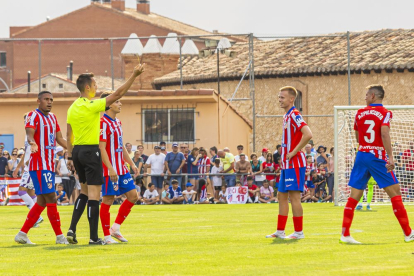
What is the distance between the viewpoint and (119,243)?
11.9 metres

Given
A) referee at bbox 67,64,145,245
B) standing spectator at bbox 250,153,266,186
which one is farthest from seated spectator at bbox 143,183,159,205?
referee at bbox 67,64,145,245

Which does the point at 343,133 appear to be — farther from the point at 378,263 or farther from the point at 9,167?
the point at 378,263

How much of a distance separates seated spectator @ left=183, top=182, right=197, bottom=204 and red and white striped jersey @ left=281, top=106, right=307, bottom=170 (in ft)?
48.2

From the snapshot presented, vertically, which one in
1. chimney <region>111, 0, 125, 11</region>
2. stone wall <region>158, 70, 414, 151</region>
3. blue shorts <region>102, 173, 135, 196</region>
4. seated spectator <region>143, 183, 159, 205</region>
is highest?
chimney <region>111, 0, 125, 11</region>

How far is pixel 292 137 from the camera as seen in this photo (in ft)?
39.3

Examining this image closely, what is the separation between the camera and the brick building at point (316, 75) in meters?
38.7

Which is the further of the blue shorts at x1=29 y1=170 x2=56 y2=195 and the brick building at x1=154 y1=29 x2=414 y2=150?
the brick building at x1=154 y1=29 x2=414 y2=150

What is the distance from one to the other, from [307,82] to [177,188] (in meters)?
17.7

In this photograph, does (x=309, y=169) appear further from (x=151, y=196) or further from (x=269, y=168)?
(x=151, y=196)

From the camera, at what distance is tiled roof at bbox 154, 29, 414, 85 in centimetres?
3962

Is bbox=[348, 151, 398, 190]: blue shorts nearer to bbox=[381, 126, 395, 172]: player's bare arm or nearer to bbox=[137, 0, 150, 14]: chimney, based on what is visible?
bbox=[381, 126, 395, 172]: player's bare arm

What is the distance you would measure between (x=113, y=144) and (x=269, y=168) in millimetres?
15228

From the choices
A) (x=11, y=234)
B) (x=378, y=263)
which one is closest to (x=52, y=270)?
(x=378, y=263)

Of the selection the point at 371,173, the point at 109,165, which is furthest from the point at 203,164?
the point at 371,173
